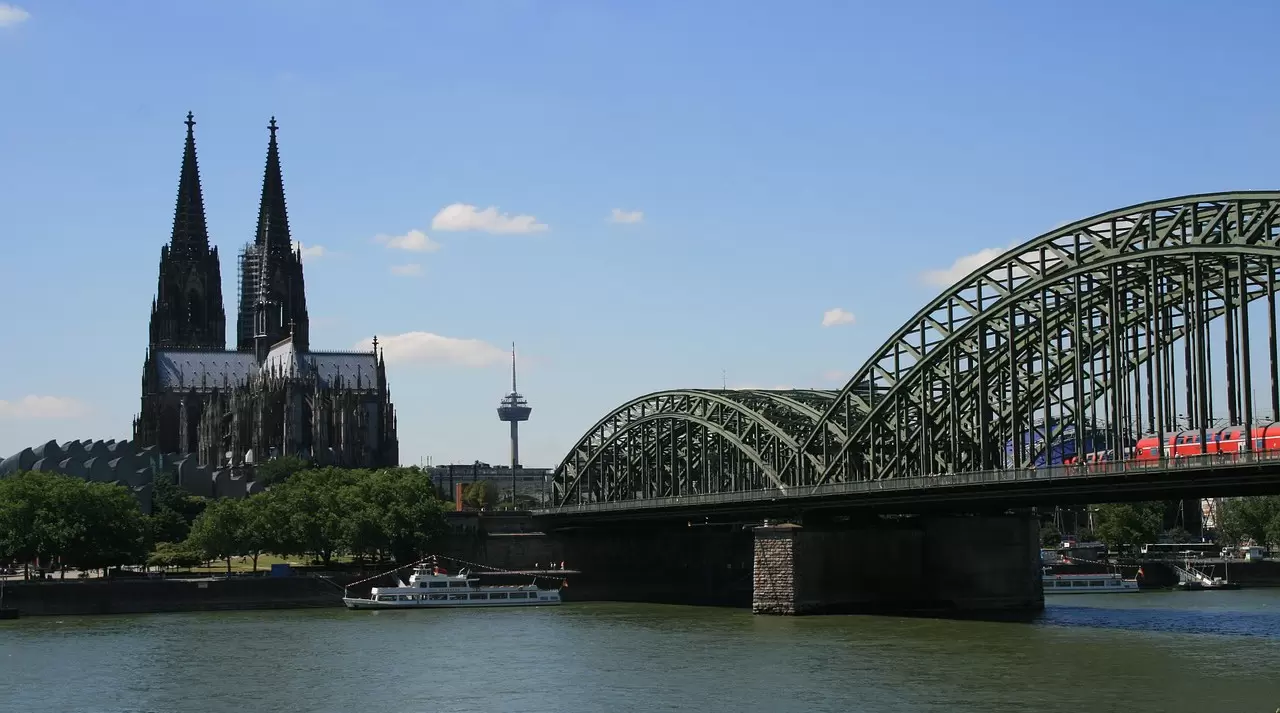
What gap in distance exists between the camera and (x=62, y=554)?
118750 mm

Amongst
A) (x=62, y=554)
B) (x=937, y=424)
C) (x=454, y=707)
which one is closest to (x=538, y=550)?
(x=62, y=554)

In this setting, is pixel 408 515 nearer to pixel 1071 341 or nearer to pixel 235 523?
pixel 235 523

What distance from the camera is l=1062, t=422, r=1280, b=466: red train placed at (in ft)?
237

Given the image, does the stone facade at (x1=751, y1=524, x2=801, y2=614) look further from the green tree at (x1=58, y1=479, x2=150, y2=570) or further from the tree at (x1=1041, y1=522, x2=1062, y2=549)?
the tree at (x1=1041, y1=522, x2=1062, y2=549)

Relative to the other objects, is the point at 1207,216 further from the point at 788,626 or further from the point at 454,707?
the point at 454,707

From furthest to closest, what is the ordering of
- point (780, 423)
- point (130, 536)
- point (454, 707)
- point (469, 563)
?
point (469, 563), point (130, 536), point (780, 423), point (454, 707)

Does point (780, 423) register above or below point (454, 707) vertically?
above

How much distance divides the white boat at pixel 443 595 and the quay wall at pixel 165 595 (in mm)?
2938

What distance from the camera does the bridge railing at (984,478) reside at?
6831 centimetres

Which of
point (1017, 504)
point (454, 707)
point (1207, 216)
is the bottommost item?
point (454, 707)

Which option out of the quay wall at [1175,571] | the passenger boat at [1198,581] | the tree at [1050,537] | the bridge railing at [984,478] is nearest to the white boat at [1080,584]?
the quay wall at [1175,571]

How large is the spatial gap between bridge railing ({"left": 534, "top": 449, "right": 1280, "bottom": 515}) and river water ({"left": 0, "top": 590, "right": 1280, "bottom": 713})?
6963 mm

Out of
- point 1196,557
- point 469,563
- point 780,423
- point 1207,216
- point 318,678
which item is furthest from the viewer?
point 1196,557

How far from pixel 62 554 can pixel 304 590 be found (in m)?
16.8
